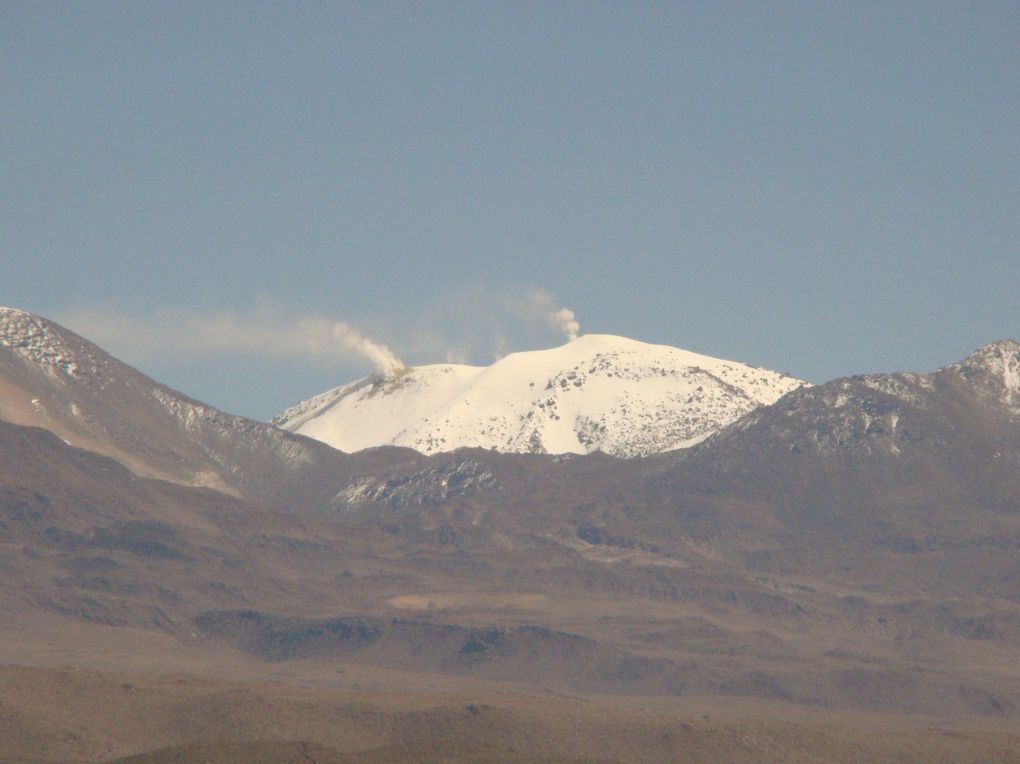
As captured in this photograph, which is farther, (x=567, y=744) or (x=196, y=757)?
(x=567, y=744)

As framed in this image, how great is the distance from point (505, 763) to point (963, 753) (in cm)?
4548

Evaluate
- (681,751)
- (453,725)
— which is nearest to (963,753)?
(681,751)

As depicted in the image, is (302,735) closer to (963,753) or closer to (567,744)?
(567,744)

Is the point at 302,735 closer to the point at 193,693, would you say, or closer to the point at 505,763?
the point at 193,693

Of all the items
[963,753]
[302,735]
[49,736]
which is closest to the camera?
[49,736]

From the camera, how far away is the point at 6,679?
133500 mm

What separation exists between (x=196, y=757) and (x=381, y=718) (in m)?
32.1

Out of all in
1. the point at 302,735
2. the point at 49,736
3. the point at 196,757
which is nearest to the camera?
the point at 196,757

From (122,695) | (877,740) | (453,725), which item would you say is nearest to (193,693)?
(122,695)

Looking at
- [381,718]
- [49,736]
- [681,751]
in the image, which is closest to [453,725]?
[381,718]

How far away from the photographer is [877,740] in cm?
14250

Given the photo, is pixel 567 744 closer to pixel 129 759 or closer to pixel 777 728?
pixel 777 728

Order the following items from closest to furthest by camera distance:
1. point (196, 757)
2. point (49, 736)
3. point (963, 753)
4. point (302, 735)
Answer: point (196, 757), point (49, 736), point (302, 735), point (963, 753)

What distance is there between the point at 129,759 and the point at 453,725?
33863mm
